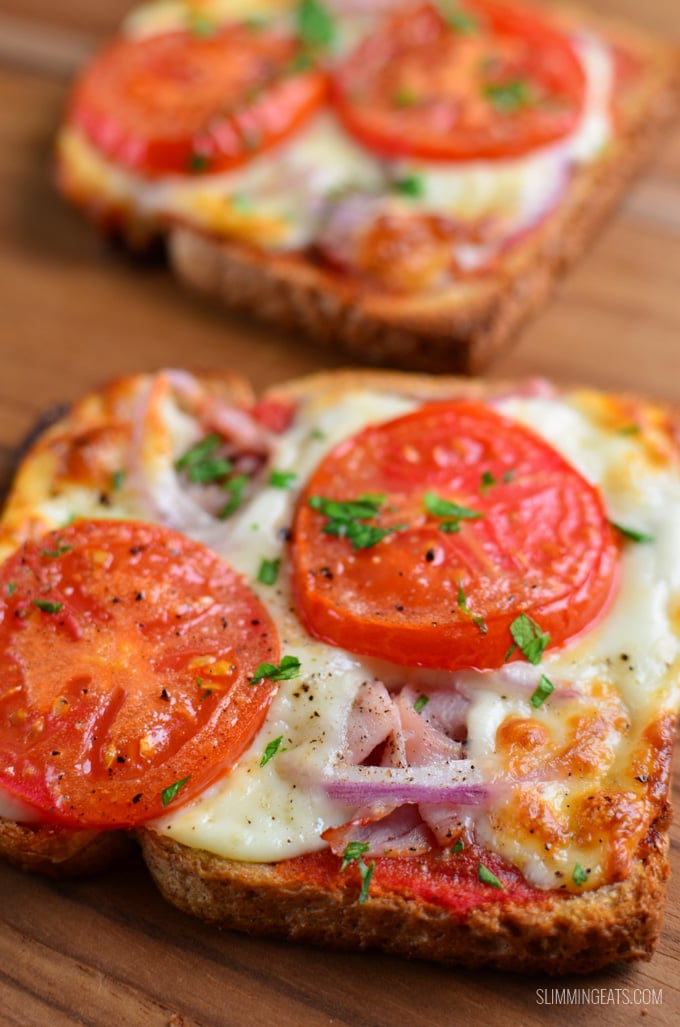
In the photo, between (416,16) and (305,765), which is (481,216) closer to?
(416,16)

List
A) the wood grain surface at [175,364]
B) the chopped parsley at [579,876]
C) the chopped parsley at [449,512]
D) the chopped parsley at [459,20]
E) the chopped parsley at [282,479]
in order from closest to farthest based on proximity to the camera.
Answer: the chopped parsley at [579,876], the wood grain surface at [175,364], the chopped parsley at [449,512], the chopped parsley at [282,479], the chopped parsley at [459,20]

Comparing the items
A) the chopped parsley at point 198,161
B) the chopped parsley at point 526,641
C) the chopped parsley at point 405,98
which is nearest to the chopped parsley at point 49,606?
the chopped parsley at point 526,641

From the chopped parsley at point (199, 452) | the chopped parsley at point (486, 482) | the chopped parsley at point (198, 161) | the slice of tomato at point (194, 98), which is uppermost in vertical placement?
the slice of tomato at point (194, 98)

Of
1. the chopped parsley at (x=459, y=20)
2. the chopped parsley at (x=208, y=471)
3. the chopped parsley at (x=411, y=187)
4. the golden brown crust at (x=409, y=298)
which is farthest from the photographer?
the chopped parsley at (x=459, y=20)

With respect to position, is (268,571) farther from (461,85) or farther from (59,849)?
(461,85)

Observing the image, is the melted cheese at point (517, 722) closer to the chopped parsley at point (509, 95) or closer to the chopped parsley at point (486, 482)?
the chopped parsley at point (486, 482)

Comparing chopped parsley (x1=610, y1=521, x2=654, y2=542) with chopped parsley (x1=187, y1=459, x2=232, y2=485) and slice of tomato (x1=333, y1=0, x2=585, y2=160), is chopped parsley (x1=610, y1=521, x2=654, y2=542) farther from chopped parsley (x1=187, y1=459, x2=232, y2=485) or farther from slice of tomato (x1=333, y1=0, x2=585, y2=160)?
slice of tomato (x1=333, y1=0, x2=585, y2=160)

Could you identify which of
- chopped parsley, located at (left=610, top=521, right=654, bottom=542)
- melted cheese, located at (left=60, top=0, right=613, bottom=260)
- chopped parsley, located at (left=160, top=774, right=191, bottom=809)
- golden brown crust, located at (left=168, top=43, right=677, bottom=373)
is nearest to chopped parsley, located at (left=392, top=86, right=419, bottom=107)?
melted cheese, located at (left=60, top=0, right=613, bottom=260)
